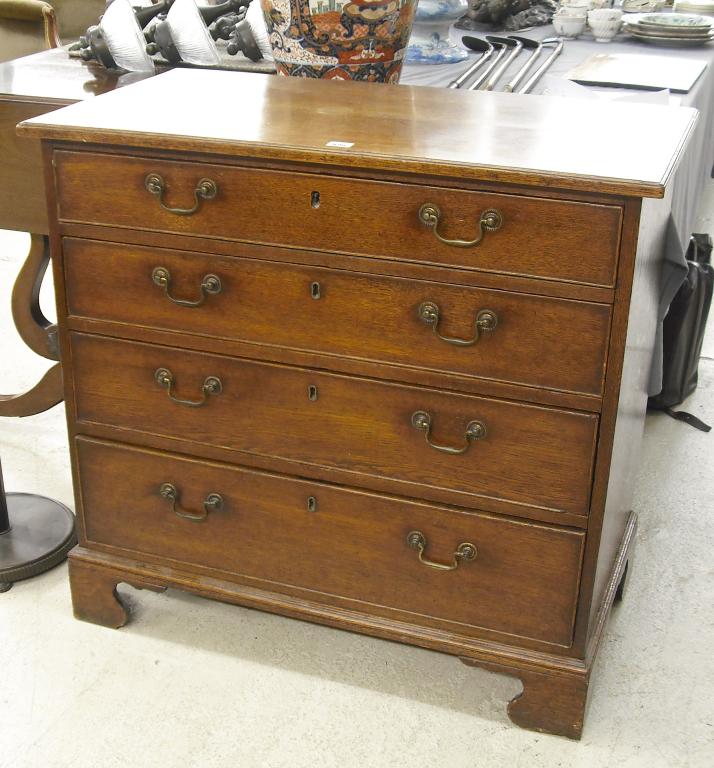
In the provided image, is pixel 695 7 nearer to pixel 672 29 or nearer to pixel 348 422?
pixel 672 29

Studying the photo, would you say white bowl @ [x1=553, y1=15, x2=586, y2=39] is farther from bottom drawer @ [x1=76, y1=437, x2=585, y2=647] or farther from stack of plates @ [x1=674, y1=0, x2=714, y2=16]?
bottom drawer @ [x1=76, y1=437, x2=585, y2=647]

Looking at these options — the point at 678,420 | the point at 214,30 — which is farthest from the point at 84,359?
the point at 678,420

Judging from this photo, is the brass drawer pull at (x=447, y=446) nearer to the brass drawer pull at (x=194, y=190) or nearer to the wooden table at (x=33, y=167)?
the brass drawer pull at (x=194, y=190)

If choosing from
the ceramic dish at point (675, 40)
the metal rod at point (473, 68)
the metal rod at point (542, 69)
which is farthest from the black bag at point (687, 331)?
the ceramic dish at point (675, 40)

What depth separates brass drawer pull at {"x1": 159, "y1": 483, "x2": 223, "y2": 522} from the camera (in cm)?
178

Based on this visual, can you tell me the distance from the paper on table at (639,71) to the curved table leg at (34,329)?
1.42 meters

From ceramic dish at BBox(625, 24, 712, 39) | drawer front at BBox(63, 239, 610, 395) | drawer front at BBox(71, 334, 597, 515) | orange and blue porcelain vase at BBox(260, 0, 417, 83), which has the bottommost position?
drawer front at BBox(71, 334, 597, 515)

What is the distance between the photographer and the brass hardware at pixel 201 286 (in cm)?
161

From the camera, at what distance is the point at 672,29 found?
3.43m

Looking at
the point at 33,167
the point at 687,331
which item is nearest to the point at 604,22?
the point at 687,331

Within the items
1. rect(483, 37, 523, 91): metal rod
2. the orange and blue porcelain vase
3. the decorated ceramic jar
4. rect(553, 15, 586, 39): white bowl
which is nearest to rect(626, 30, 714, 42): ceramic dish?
rect(553, 15, 586, 39): white bowl

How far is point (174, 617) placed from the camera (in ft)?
6.48

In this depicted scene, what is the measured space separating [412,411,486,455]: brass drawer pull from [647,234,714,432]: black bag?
118 cm

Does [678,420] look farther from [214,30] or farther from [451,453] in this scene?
[214,30]
